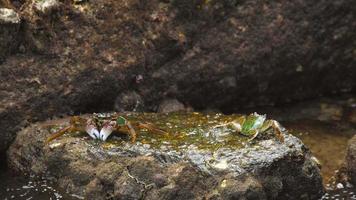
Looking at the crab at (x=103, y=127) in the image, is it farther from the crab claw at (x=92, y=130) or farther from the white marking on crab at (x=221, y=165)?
the white marking on crab at (x=221, y=165)

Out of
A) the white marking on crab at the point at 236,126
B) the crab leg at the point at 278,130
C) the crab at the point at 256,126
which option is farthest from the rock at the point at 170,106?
the crab leg at the point at 278,130

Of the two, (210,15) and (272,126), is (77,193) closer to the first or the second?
(272,126)

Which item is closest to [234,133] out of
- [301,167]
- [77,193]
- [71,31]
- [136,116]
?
[301,167]

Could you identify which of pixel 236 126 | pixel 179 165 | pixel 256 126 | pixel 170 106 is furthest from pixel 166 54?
pixel 179 165

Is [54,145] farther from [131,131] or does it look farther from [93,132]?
[131,131]

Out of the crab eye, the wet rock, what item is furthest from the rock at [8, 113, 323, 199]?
the wet rock

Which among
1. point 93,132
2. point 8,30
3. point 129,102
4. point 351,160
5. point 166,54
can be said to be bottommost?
point 351,160

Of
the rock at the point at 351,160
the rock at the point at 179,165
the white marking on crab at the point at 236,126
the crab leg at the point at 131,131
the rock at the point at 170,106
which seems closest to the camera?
the rock at the point at 179,165
